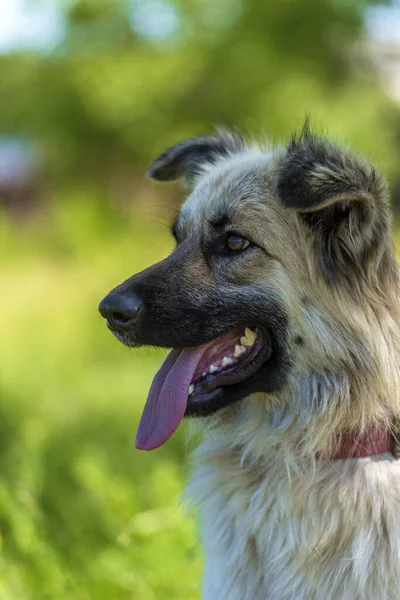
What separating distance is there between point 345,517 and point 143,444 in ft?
2.44

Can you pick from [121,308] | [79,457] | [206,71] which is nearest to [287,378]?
[121,308]

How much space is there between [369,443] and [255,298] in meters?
0.63

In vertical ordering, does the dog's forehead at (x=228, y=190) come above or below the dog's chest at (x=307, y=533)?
above

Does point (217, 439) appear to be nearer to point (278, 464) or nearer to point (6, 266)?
point (278, 464)

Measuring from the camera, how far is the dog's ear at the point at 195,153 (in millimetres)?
3291

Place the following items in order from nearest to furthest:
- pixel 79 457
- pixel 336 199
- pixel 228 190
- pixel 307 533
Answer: pixel 336 199, pixel 307 533, pixel 228 190, pixel 79 457

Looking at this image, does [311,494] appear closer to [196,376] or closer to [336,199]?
[196,376]

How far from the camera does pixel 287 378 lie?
2.46 m

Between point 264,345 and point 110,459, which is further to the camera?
point 110,459

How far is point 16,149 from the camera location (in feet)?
65.1

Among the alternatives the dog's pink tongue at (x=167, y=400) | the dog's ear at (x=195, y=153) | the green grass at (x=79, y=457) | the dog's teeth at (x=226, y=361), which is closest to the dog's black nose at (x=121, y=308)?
the dog's pink tongue at (x=167, y=400)

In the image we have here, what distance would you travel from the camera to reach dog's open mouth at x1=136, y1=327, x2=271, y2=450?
8.02 feet

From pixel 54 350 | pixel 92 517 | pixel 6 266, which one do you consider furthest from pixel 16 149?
pixel 92 517

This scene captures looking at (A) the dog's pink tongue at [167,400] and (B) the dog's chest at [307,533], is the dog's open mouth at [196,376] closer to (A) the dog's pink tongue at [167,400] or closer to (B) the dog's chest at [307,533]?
(A) the dog's pink tongue at [167,400]
